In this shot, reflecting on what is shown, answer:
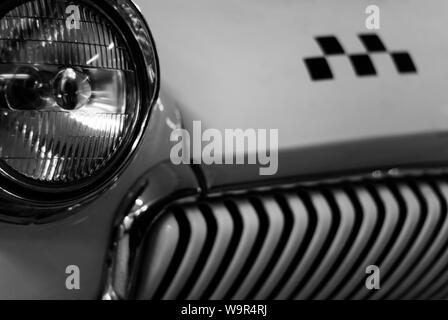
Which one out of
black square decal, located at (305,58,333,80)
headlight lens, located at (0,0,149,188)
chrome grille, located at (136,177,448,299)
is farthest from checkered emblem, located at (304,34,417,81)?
headlight lens, located at (0,0,149,188)

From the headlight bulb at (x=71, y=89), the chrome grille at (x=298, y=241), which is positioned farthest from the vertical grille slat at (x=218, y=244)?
the headlight bulb at (x=71, y=89)

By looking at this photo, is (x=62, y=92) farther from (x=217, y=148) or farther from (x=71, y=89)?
Answer: (x=217, y=148)

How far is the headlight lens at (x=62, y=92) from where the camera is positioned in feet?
2.36

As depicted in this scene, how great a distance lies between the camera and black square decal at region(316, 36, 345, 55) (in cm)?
92

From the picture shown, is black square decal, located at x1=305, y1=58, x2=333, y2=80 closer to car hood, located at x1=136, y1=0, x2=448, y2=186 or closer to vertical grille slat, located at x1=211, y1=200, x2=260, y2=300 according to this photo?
car hood, located at x1=136, y1=0, x2=448, y2=186

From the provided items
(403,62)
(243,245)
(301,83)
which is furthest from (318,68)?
(243,245)

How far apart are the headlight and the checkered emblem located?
24 cm

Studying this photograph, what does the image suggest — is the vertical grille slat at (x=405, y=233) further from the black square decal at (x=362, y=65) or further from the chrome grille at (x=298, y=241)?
the black square decal at (x=362, y=65)

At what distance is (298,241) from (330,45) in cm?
27

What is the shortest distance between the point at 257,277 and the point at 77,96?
342mm
